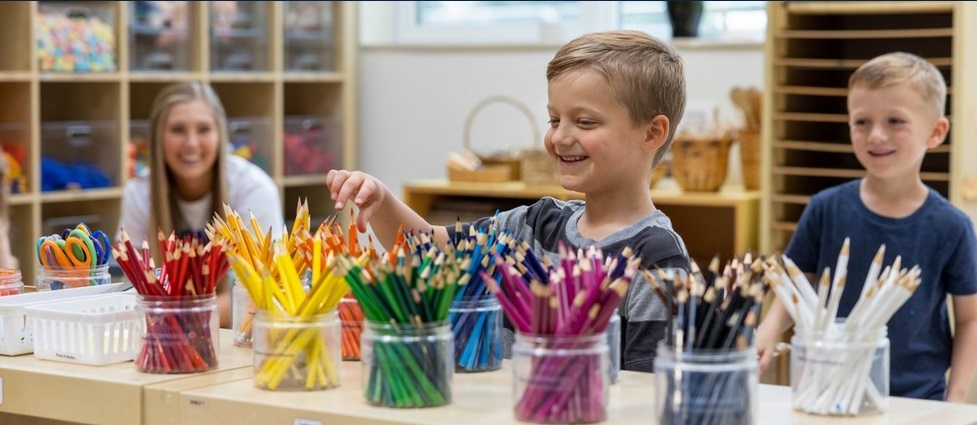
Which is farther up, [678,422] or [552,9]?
[552,9]

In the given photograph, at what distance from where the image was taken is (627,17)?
443cm

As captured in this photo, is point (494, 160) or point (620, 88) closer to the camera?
point (620, 88)

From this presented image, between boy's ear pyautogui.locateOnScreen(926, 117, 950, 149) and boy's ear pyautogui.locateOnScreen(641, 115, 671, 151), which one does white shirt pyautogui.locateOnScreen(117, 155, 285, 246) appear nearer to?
boy's ear pyautogui.locateOnScreen(926, 117, 950, 149)

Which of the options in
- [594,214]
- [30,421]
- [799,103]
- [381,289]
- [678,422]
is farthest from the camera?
[799,103]

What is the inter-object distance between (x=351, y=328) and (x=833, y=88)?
237cm

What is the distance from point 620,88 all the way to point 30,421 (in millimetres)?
879

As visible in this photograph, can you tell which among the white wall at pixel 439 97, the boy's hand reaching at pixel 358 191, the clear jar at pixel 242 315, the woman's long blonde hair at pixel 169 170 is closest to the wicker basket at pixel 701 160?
the white wall at pixel 439 97

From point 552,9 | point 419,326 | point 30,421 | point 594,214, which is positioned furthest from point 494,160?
point 419,326

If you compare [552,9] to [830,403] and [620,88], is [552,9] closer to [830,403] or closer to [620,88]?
[620,88]

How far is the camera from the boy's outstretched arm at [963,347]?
2258mm

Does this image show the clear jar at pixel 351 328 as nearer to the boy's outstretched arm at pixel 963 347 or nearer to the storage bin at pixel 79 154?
the boy's outstretched arm at pixel 963 347

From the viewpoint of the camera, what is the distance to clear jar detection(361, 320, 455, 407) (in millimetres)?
1191

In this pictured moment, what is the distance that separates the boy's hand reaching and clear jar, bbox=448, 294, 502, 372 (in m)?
0.27

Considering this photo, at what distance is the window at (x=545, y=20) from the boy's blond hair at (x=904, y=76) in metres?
1.49
